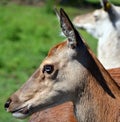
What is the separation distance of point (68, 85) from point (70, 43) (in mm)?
298

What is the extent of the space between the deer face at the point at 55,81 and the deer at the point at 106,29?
2.62 meters

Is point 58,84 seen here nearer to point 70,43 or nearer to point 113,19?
point 70,43

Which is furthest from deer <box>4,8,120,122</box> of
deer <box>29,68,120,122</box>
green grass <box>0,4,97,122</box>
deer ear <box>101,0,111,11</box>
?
deer ear <box>101,0,111,11</box>

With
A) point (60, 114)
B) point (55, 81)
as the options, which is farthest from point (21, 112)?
point (60, 114)

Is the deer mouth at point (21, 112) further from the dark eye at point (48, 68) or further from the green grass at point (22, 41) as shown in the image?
the green grass at point (22, 41)

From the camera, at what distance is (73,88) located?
4738 mm

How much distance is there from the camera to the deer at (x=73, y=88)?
15.6 feet

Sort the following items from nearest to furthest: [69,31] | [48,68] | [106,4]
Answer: [69,31], [48,68], [106,4]

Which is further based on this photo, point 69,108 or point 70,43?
point 69,108

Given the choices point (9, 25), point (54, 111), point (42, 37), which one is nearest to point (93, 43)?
point (42, 37)

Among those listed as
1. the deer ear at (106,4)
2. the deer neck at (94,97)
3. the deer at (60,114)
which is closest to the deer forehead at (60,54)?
the deer neck at (94,97)

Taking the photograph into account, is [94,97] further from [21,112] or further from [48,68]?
[21,112]

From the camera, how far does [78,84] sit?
4.75m

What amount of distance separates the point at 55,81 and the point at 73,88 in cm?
14
